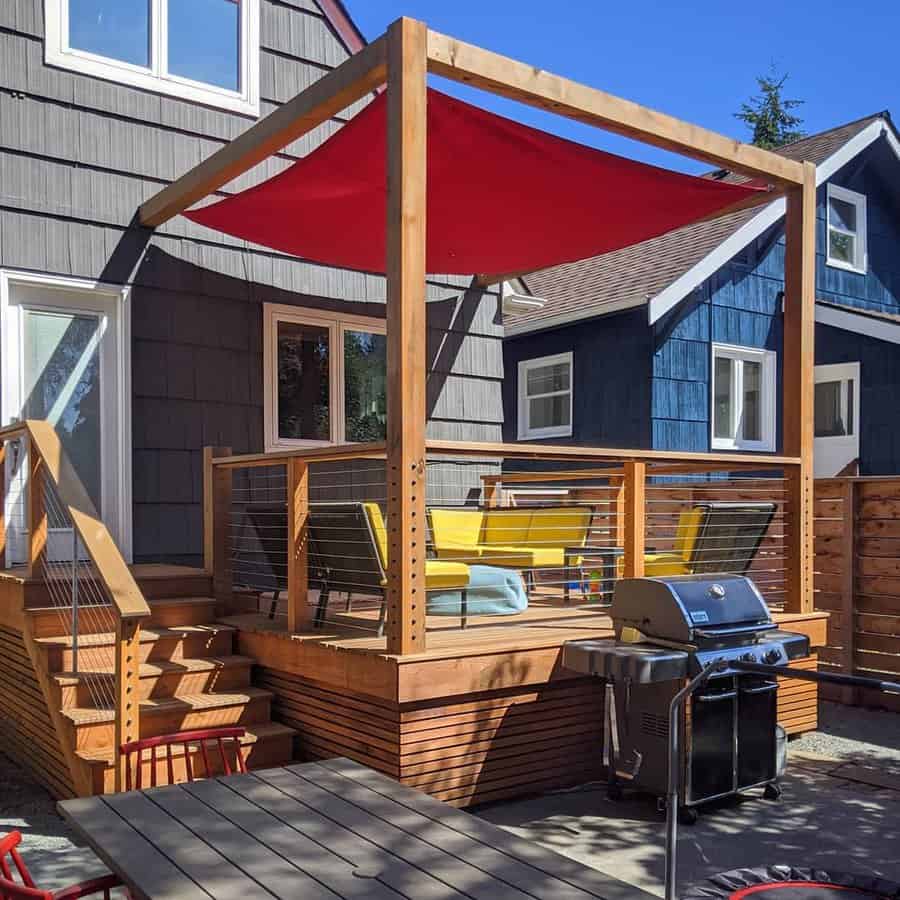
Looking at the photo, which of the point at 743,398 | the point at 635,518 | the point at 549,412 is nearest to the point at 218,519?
the point at 635,518

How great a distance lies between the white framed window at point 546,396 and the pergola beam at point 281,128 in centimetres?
657

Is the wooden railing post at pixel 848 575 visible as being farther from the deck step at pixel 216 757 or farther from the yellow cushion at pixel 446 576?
the deck step at pixel 216 757

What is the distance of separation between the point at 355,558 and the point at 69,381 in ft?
9.44

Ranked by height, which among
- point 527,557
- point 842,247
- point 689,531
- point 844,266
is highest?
point 842,247

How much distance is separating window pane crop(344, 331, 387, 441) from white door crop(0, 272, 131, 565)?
185 cm

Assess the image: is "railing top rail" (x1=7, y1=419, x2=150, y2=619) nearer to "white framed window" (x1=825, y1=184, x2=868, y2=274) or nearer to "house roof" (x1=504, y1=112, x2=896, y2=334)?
"house roof" (x1=504, y1=112, x2=896, y2=334)

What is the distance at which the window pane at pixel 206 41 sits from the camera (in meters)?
7.20

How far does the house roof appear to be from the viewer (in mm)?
11602

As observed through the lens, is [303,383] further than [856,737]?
Yes

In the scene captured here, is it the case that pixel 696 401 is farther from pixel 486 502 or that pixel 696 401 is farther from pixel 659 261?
pixel 486 502

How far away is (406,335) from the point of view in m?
4.57

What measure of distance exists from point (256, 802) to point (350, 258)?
17.5 ft

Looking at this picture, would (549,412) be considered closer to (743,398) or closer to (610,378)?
(610,378)

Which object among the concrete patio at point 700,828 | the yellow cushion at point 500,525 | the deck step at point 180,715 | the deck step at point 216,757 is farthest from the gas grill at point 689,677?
the yellow cushion at point 500,525
